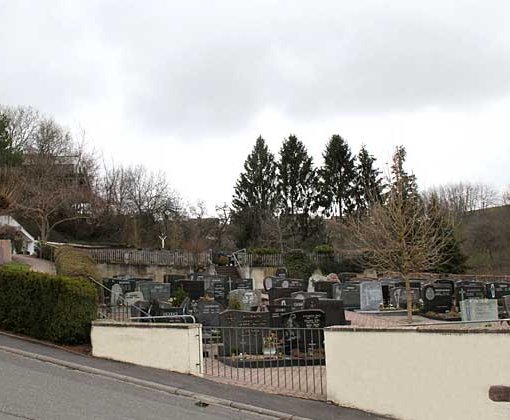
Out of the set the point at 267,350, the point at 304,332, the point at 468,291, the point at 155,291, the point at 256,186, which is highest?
the point at 256,186

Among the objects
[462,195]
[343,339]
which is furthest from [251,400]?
[462,195]

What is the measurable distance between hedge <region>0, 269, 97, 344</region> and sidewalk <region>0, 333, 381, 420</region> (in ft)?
1.67

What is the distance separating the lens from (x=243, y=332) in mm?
13281

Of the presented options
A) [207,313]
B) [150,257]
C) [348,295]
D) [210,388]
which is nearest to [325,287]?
[348,295]

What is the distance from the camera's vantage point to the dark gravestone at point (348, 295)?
24.8m

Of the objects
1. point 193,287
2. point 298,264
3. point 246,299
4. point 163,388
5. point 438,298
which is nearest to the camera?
point 163,388

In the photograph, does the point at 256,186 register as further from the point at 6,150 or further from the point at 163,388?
the point at 163,388

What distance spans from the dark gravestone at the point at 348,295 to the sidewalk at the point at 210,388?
1464 cm

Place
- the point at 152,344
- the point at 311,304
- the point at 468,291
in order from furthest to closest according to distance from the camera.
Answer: the point at 468,291 → the point at 311,304 → the point at 152,344

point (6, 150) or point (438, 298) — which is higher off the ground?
point (6, 150)

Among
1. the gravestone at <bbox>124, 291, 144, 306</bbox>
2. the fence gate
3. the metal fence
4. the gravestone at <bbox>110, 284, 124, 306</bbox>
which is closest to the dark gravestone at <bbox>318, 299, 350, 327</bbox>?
the fence gate

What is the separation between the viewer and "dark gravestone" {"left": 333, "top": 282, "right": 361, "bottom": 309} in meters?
24.8

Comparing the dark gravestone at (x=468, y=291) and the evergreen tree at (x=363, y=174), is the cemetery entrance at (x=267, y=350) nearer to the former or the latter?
the dark gravestone at (x=468, y=291)

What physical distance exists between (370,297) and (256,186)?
125ft
